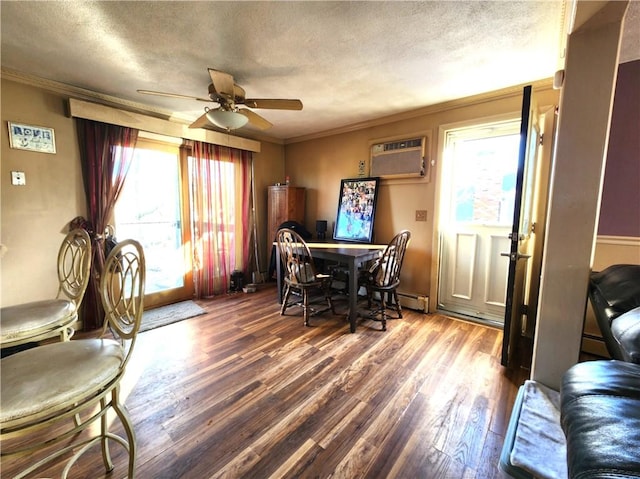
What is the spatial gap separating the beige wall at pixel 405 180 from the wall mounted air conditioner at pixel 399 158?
78 millimetres

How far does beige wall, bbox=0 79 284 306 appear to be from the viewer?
7.53ft

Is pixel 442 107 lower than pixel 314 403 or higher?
higher

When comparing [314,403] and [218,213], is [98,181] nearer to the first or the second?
[218,213]

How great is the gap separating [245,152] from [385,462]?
386 centimetres

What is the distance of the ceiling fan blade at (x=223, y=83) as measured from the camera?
1848mm

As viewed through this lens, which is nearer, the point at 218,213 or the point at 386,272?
the point at 386,272

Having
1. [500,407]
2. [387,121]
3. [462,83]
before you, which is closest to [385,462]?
[500,407]

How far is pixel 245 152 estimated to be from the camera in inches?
158

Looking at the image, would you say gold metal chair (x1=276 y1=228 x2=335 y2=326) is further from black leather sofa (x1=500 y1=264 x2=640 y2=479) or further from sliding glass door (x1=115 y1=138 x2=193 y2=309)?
black leather sofa (x1=500 y1=264 x2=640 y2=479)

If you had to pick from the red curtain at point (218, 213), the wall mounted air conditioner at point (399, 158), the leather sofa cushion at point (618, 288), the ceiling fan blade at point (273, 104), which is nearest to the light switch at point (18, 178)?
the red curtain at point (218, 213)

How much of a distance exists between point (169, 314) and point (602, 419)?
3414mm

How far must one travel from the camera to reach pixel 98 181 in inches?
107

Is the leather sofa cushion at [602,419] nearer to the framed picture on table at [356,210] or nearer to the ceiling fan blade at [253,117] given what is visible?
the ceiling fan blade at [253,117]

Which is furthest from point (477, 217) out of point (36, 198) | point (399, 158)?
point (36, 198)
